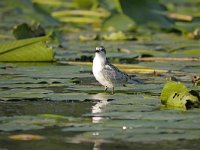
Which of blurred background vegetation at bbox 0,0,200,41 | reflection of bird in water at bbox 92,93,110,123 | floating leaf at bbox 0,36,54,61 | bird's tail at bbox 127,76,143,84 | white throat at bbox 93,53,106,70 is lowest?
reflection of bird in water at bbox 92,93,110,123

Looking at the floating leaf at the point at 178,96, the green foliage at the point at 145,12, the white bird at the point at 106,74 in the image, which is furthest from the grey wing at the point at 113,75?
the green foliage at the point at 145,12

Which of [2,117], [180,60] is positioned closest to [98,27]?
[180,60]

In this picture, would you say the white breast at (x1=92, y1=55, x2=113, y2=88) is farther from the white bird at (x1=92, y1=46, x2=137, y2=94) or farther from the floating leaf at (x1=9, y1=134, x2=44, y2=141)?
the floating leaf at (x1=9, y1=134, x2=44, y2=141)

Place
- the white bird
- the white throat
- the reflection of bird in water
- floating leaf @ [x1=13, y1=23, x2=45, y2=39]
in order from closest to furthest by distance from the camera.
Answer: the reflection of bird in water < the white bird < the white throat < floating leaf @ [x1=13, y1=23, x2=45, y2=39]

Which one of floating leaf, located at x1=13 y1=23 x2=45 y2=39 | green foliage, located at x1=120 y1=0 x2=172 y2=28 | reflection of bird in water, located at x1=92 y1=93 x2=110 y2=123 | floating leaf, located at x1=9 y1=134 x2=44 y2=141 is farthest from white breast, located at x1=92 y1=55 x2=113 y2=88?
green foliage, located at x1=120 y1=0 x2=172 y2=28

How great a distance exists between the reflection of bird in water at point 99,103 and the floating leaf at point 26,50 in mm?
1599

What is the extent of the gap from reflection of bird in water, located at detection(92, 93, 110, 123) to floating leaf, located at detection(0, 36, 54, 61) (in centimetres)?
160

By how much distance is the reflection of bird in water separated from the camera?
5537 millimetres

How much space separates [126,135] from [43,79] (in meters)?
2.66

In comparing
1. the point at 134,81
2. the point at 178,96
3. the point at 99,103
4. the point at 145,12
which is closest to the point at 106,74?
the point at 134,81

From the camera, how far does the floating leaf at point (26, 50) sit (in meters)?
8.13

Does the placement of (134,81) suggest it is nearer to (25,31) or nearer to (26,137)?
(26,137)

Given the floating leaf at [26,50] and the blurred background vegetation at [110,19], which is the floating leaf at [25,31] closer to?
the blurred background vegetation at [110,19]

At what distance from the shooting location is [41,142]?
4801mm
